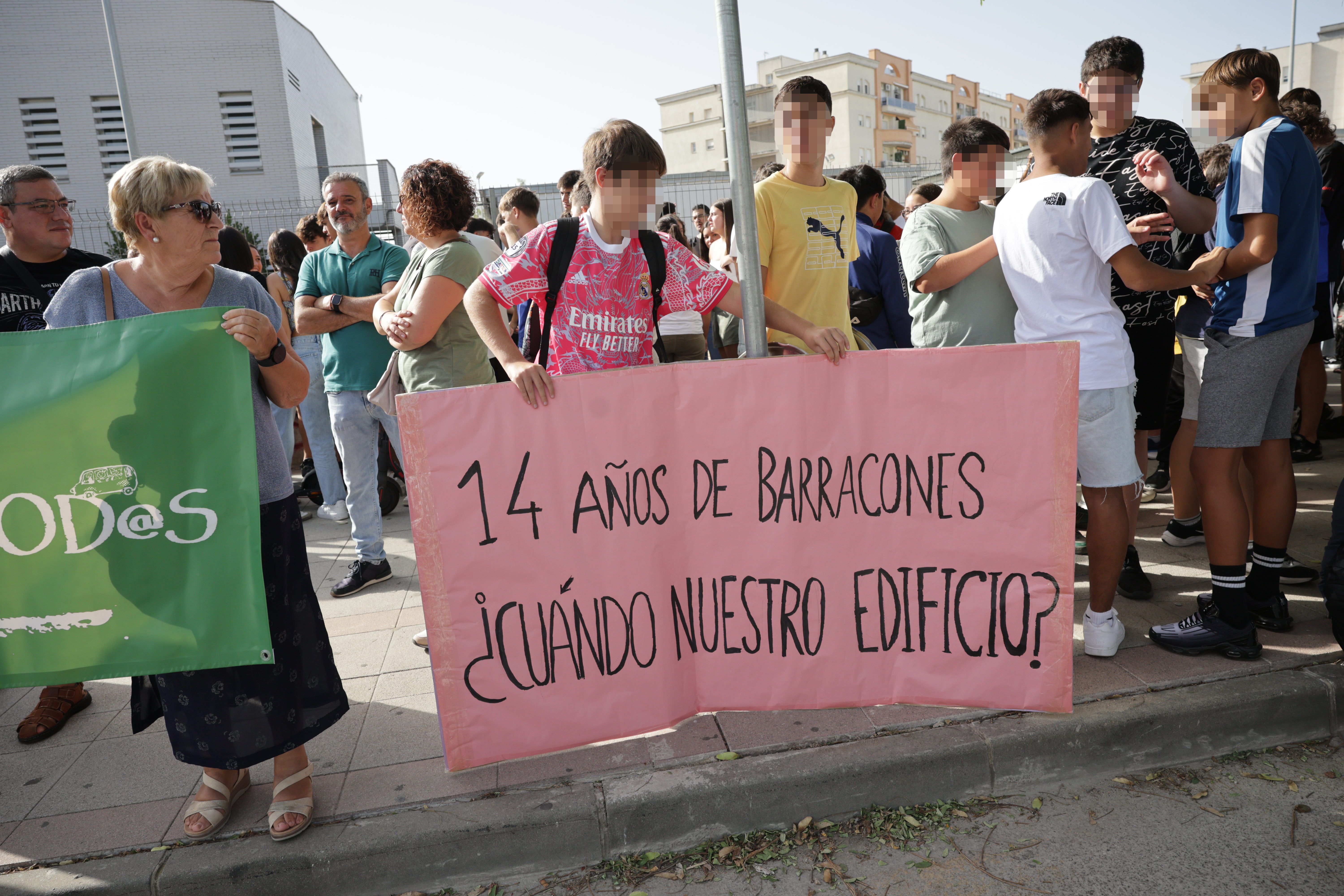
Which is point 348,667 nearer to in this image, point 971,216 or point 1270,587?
point 971,216

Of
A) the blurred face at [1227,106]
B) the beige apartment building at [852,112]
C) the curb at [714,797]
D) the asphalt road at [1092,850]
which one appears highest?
the beige apartment building at [852,112]

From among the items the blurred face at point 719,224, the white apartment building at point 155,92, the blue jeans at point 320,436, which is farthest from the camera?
the white apartment building at point 155,92

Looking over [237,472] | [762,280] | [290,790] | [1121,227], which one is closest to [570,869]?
[290,790]

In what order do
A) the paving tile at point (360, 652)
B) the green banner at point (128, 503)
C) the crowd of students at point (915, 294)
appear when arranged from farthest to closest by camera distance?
1. the paving tile at point (360, 652)
2. the crowd of students at point (915, 294)
3. the green banner at point (128, 503)

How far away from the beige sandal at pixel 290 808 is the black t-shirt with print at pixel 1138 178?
3.42 metres

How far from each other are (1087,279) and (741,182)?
1272 mm

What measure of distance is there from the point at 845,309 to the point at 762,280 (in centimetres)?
84

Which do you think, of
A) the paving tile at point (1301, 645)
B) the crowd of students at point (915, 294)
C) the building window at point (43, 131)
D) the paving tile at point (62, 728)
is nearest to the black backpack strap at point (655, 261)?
the crowd of students at point (915, 294)

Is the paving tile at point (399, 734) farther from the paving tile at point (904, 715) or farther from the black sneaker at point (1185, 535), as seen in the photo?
the black sneaker at point (1185, 535)

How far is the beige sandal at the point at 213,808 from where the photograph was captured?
2.43m

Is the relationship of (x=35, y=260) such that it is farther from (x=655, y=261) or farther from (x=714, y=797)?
(x=714, y=797)

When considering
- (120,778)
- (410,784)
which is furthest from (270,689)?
(120,778)

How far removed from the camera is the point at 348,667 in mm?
3598

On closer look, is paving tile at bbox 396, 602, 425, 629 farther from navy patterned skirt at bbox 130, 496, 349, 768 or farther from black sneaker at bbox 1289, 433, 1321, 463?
black sneaker at bbox 1289, 433, 1321, 463
